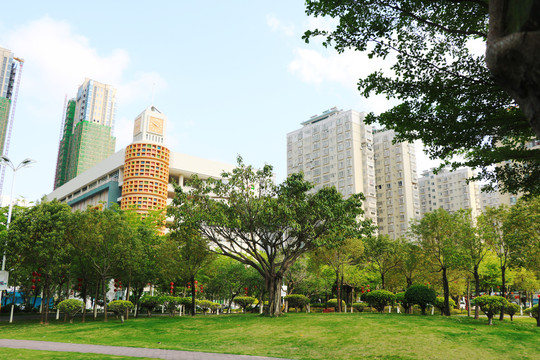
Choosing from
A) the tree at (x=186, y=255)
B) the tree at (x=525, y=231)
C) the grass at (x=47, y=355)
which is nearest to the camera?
the grass at (x=47, y=355)

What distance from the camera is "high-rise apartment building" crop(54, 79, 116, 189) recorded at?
138500 mm

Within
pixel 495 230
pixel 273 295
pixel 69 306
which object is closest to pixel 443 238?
pixel 495 230

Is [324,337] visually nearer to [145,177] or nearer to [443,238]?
[443,238]

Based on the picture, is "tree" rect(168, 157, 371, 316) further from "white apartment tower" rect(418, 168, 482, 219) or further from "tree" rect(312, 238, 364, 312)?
"white apartment tower" rect(418, 168, 482, 219)

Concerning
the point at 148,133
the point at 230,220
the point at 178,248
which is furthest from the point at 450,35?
the point at 148,133

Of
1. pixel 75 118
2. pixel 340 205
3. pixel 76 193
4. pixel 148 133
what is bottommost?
pixel 340 205

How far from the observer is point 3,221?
31531 mm

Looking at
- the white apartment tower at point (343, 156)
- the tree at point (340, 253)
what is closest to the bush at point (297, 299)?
the tree at point (340, 253)

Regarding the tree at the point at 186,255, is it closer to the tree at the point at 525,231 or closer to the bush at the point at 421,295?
the bush at the point at 421,295

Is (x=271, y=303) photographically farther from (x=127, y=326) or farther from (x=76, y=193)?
(x=76, y=193)

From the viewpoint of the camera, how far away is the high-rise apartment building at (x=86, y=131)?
13850 cm

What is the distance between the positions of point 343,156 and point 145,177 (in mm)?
41887

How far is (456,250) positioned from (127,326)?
61.1 feet

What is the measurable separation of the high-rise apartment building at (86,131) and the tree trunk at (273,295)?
128m
